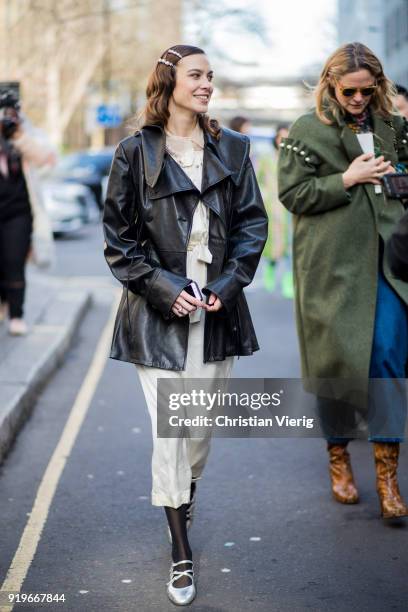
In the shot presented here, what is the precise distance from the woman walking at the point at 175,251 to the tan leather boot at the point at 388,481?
3.28ft

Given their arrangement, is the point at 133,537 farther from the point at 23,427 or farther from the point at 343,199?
the point at 23,427

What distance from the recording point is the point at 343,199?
208 inches

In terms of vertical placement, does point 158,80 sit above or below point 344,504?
above

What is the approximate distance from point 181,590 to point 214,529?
2.97 feet

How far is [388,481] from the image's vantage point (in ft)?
17.0

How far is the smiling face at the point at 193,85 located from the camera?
4.45m

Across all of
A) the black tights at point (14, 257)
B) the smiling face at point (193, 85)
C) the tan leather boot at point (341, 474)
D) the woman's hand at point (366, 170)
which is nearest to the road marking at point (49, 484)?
the black tights at point (14, 257)

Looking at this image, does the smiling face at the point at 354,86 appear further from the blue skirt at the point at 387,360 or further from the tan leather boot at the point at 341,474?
the tan leather boot at the point at 341,474

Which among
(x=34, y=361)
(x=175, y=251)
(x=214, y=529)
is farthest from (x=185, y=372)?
(x=34, y=361)

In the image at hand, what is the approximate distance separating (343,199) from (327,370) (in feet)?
2.54

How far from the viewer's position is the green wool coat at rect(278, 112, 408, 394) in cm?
529

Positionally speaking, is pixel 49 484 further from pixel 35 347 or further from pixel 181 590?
pixel 35 347

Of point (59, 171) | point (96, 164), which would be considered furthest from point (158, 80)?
point (96, 164)

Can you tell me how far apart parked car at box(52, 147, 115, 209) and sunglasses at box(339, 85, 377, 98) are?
23.2 meters
